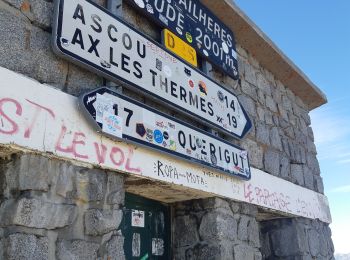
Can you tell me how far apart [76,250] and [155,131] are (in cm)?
91

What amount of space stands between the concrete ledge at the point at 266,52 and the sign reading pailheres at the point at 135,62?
0.93 m

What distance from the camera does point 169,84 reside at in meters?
2.90

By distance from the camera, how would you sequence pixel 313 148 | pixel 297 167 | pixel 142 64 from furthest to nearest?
1. pixel 313 148
2. pixel 297 167
3. pixel 142 64

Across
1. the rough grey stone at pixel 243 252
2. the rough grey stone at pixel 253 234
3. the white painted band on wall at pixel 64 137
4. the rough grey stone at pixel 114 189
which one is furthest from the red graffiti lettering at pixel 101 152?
the rough grey stone at pixel 253 234

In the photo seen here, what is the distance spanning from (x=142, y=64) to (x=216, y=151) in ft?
3.12

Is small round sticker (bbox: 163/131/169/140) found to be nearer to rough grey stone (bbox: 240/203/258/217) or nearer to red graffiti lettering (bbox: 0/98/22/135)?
red graffiti lettering (bbox: 0/98/22/135)

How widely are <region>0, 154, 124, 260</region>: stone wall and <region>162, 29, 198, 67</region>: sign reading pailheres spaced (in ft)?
4.24

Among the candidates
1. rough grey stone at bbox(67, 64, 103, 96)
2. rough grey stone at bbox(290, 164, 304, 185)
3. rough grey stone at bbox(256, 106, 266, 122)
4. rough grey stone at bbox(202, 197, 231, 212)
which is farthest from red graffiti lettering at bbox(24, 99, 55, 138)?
rough grey stone at bbox(290, 164, 304, 185)

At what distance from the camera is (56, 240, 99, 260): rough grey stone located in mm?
1909

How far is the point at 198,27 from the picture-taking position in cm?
364

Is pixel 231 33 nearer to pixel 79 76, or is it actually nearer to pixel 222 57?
pixel 222 57

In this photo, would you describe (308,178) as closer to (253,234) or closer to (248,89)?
(248,89)

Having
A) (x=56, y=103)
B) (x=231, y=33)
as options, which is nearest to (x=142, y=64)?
(x=56, y=103)

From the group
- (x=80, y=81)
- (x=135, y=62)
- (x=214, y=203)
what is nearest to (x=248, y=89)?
(x=214, y=203)
